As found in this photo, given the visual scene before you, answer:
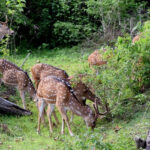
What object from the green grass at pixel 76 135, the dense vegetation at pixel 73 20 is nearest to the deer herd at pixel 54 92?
the green grass at pixel 76 135

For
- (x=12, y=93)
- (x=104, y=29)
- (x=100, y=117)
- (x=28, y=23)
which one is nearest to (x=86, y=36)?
(x=104, y=29)

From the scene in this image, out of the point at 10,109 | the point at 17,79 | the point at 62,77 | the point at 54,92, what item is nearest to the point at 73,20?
the point at 17,79

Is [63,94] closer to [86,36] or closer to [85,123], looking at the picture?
[85,123]

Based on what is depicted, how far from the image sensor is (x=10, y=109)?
10.4m

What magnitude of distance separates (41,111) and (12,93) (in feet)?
8.33

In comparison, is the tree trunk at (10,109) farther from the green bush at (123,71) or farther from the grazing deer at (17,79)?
the green bush at (123,71)

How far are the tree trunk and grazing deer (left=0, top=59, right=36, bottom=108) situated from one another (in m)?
1.06

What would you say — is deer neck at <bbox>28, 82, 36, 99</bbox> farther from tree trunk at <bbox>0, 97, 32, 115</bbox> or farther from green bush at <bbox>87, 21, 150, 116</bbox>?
green bush at <bbox>87, 21, 150, 116</bbox>

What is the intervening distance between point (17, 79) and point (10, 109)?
1.50m

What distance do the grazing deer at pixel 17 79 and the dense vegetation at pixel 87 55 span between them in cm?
39

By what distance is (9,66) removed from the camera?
11820 mm

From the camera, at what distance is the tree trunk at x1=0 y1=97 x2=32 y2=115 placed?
10.3 meters

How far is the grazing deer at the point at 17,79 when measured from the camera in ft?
38.3

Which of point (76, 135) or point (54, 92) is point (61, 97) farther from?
point (76, 135)
